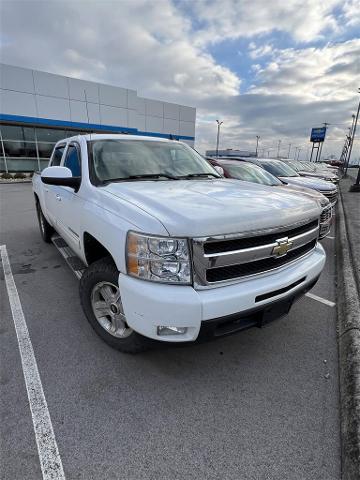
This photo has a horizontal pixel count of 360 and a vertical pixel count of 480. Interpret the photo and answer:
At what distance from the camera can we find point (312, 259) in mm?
2760

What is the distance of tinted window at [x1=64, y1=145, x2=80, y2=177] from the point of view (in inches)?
130

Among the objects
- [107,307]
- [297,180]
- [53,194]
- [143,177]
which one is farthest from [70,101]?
[107,307]

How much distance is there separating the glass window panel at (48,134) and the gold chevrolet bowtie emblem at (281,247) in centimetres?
2448

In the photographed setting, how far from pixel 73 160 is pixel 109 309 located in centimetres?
204

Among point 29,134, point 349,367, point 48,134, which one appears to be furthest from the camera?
point 48,134

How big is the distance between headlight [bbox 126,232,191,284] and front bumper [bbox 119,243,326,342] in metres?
0.06

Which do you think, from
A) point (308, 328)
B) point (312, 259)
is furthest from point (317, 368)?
point (312, 259)

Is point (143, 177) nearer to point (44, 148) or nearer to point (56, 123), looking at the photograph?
point (56, 123)

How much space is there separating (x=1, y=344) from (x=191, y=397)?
6.01 feet

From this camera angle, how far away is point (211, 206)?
2098mm

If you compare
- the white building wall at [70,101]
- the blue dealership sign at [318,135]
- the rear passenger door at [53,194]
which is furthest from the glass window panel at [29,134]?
the blue dealership sign at [318,135]

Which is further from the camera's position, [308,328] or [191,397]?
[308,328]

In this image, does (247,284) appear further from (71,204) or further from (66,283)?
(66,283)

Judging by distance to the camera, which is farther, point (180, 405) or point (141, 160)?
point (141, 160)
